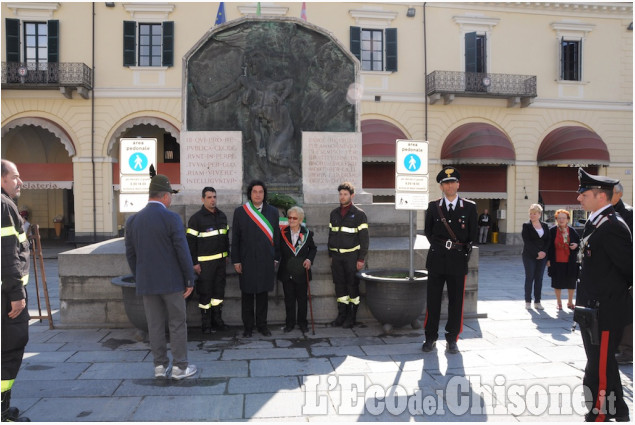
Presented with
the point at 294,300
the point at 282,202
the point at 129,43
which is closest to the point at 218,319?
the point at 294,300

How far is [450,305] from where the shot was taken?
5.64 m

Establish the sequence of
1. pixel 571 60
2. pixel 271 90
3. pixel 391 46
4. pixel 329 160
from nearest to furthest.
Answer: pixel 271 90 < pixel 329 160 < pixel 391 46 < pixel 571 60

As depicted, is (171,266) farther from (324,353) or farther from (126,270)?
(126,270)

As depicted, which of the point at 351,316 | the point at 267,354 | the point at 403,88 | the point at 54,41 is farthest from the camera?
the point at 403,88

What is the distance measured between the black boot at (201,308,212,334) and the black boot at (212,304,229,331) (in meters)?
0.06

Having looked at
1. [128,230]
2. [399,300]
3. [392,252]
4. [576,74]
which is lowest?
[399,300]

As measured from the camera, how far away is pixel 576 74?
73.3 ft

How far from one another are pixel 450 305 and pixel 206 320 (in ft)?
10.0

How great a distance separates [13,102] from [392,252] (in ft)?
63.4

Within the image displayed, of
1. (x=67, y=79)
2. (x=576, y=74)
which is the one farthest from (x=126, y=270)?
(x=576, y=74)

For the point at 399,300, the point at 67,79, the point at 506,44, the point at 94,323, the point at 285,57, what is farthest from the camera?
the point at 506,44

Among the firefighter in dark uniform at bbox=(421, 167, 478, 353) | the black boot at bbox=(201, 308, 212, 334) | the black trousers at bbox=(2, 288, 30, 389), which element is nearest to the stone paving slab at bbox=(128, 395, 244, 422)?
the black trousers at bbox=(2, 288, 30, 389)

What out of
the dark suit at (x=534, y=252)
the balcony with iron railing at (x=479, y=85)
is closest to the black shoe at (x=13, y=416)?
the dark suit at (x=534, y=252)

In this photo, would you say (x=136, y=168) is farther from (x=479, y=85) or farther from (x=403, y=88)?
(x=479, y=85)
